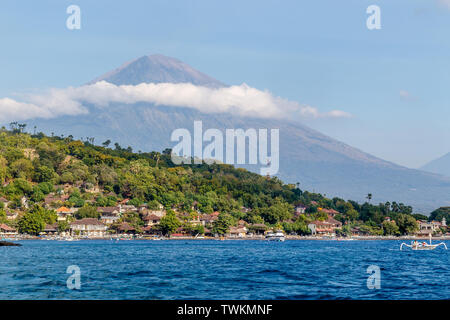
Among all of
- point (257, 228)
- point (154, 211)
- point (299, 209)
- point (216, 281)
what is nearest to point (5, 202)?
point (154, 211)

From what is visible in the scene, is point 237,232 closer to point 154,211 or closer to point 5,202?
point 154,211

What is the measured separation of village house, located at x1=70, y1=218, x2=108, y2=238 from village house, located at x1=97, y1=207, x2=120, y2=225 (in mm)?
5082

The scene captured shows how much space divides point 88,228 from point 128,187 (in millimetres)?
27629

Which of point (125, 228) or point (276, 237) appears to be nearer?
point (125, 228)

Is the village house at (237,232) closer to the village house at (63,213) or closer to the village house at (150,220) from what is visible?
the village house at (150,220)

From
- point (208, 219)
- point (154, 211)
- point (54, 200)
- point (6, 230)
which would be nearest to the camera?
point (6, 230)

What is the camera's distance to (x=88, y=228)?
134125 mm

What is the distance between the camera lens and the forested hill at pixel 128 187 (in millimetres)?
150125

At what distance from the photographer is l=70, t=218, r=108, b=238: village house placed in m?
133

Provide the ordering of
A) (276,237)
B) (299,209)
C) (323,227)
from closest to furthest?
(276,237) < (323,227) < (299,209)

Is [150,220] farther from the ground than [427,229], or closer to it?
farther from the ground
